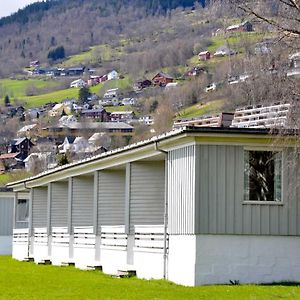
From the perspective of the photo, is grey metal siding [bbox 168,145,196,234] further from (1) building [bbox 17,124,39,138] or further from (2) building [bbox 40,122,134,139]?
(1) building [bbox 17,124,39,138]

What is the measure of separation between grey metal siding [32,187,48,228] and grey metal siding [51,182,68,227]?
4214mm

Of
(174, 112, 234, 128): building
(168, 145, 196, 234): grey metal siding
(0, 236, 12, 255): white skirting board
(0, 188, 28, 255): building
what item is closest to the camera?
(168, 145, 196, 234): grey metal siding

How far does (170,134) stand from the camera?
2595cm

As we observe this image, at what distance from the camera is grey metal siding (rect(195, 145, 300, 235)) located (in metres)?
25.1

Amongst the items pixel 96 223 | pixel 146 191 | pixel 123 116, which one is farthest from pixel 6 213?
pixel 123 116

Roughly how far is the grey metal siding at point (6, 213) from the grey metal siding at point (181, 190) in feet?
101

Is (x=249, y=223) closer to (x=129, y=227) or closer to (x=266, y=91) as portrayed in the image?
(x=266, y=91)

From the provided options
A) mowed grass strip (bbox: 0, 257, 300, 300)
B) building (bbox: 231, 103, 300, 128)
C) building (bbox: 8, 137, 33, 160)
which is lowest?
mowed grass strip (bbox: 0, 257, 300, 300)

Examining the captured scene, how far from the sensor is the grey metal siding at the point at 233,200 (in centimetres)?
2512

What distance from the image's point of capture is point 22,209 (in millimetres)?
55562

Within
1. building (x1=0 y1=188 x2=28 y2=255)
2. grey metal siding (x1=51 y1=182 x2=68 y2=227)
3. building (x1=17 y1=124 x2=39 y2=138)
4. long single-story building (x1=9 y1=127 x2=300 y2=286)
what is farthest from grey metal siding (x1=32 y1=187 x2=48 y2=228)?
building (x1=17 y1=124 x2=39 y2=138)

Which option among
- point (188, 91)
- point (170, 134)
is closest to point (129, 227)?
point (170, 134)

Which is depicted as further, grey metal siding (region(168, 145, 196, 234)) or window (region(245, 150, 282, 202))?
window (region(245, 150, 282, 202))

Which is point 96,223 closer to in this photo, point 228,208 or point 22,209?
point 228,208
